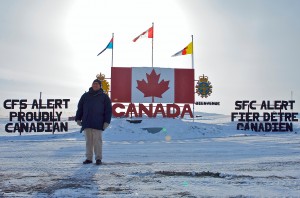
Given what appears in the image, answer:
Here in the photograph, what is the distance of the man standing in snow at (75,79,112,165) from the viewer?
7.55m

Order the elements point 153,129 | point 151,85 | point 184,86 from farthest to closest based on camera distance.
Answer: point 184,86
point 151,85
point 153,129

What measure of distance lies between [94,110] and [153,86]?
57.7 ft

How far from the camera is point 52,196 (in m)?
4.19

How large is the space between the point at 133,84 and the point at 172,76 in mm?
2835

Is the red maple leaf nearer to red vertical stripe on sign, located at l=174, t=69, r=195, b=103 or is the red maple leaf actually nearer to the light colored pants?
red vertical stripe on sign, located at l=174, t=69, r=195, b=103

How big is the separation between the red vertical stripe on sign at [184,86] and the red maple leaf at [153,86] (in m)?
0.80

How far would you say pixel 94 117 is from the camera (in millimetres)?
7559

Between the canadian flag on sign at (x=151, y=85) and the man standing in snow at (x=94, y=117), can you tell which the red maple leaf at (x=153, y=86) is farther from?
the man standing in snow at (x=94, y=117)

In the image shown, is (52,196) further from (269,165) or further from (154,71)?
(154,71)

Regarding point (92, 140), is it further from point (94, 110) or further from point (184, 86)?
point (184, 86)

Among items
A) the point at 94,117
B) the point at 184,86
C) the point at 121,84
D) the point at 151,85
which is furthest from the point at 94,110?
the point at 184,86

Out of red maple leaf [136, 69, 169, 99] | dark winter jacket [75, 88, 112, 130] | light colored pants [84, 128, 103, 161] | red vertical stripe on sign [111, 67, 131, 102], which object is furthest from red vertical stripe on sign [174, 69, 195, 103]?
light colored pants [84, 128, 103, 161]

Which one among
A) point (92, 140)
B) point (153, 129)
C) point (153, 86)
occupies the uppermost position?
point (153, 86)

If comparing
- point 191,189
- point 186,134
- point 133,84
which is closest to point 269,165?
point 191,189
